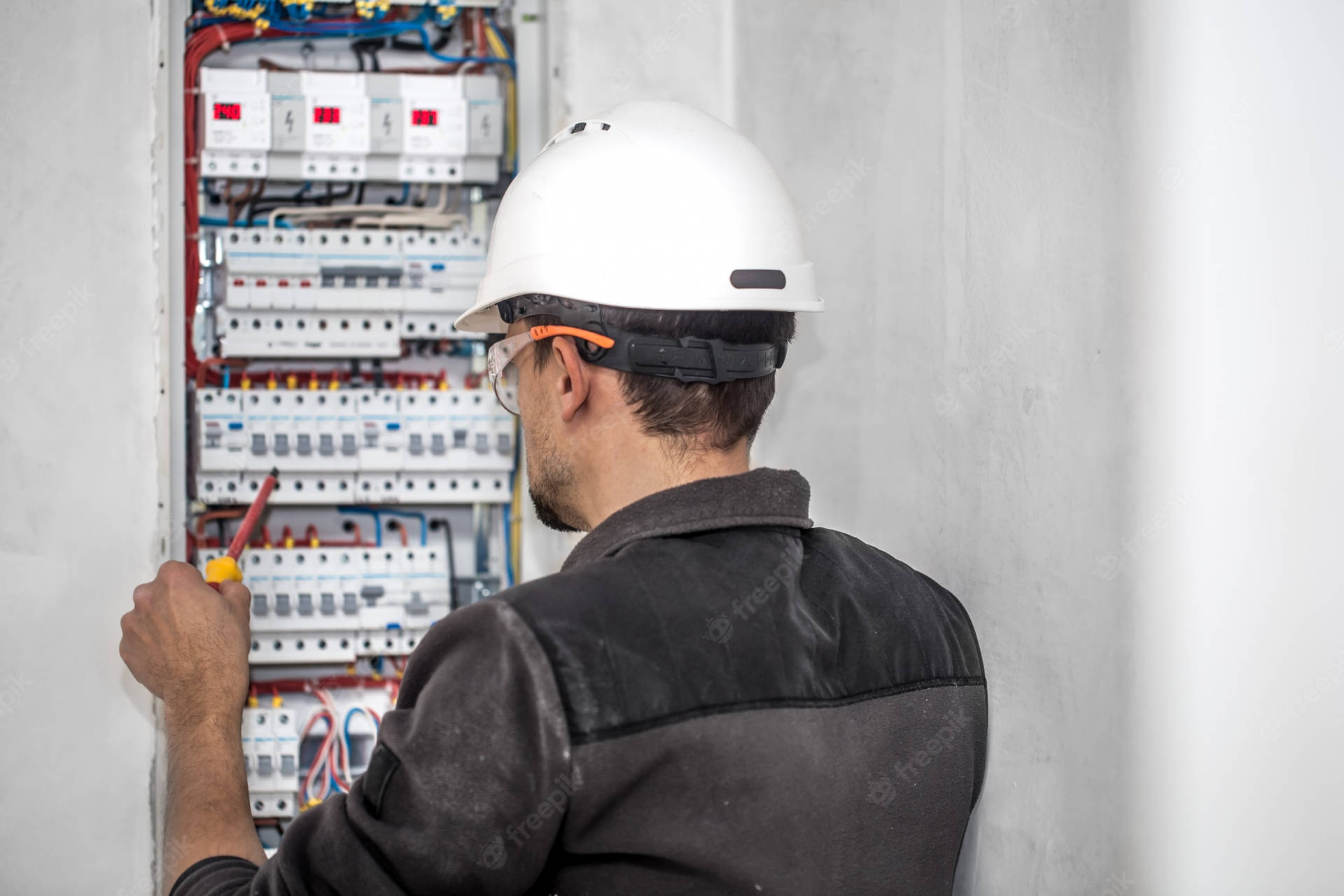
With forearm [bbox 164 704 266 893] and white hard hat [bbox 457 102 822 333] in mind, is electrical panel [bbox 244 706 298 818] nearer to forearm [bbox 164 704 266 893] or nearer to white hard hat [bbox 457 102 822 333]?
forearm [bbox 164 704 266 893]

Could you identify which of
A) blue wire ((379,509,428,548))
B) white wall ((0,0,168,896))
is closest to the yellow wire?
white wall ((0,0,168,896))

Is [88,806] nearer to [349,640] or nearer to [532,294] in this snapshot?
[349,640]

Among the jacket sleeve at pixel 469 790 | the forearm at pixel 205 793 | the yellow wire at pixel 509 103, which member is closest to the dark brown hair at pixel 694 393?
the jacket sleeve at pixel 469 790

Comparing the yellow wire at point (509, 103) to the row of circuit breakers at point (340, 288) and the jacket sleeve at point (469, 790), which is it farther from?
the jacket sleeve at point (469, 790)

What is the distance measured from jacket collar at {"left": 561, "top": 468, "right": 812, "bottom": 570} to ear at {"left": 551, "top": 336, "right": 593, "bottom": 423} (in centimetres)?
15

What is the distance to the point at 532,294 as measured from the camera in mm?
1154

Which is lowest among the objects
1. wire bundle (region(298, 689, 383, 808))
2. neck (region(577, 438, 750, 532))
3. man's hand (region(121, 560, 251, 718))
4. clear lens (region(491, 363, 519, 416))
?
wire bundle (region(298, 689, 383, 808))

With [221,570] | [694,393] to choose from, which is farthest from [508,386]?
[221,570]

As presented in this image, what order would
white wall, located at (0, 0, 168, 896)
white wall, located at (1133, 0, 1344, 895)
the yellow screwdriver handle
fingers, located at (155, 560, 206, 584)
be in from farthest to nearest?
white wall, located at (0, 0, 168, 896) → the yellow screwdriver handle → fingers, located at (155, 560, 206, 584) → white wall, located at (1133, 0, 1344, 895)

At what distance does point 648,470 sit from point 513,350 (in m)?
0.24

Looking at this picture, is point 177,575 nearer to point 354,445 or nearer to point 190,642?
point 190,642

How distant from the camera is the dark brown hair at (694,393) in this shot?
107 cm

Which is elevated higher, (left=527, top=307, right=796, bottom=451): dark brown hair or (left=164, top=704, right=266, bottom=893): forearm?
(left=527, top=307, right=796, bottom=451): dark brown hair

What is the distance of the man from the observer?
83 centimetres
